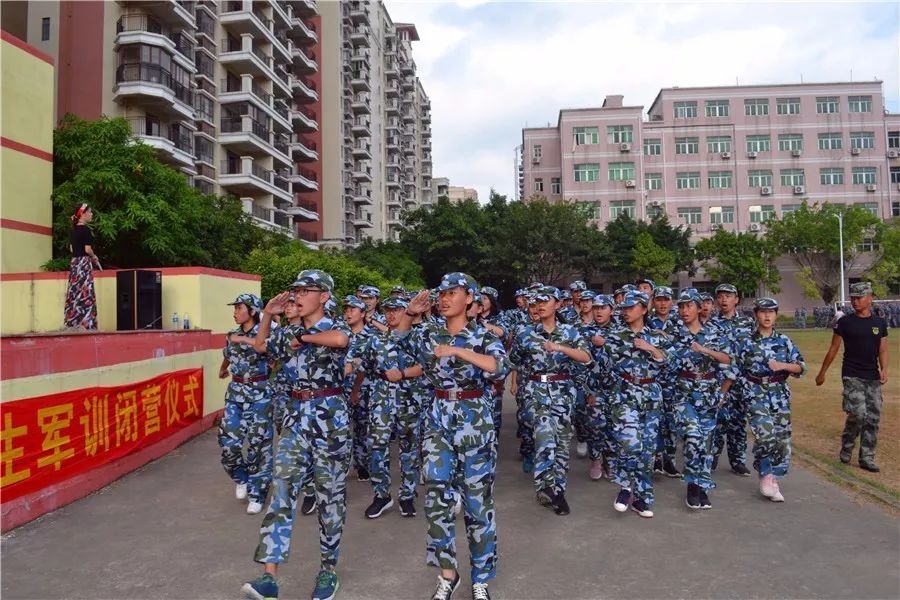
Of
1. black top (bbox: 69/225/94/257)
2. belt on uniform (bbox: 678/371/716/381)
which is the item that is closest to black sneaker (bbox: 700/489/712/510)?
belt on uniform (bbox: 678/371/716/381)

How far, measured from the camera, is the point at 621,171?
47344mm

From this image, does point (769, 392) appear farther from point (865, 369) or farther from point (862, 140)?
point (862, 140)

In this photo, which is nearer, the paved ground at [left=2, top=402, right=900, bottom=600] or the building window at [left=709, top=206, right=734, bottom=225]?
the paved ground at [left=2, top=402, right=900, bottom=600]

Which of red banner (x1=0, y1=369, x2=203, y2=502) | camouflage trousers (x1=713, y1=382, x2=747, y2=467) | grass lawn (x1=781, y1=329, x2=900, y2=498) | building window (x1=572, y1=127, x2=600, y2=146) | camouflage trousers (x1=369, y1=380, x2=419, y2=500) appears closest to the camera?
red banner (x1=0, y1=369, x2=203, y2=502)

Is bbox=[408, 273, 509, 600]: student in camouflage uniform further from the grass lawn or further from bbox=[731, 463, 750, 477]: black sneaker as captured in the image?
the grass lawn

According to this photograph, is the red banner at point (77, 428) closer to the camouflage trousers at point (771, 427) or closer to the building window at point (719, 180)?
the camouflage trousers at point (771, 427)

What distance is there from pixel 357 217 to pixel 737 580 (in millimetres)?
54724

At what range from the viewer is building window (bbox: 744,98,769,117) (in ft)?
153

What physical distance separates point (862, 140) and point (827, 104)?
12.9 feet

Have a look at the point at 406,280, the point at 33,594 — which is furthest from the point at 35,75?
the point at 406,280

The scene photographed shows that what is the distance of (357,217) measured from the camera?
56.8 meters

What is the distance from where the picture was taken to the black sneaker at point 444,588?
150 inches

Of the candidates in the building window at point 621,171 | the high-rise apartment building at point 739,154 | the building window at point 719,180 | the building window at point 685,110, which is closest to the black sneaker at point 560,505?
the high-rise apartment building at point 739,154

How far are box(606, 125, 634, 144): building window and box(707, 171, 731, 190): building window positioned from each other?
7098mm
